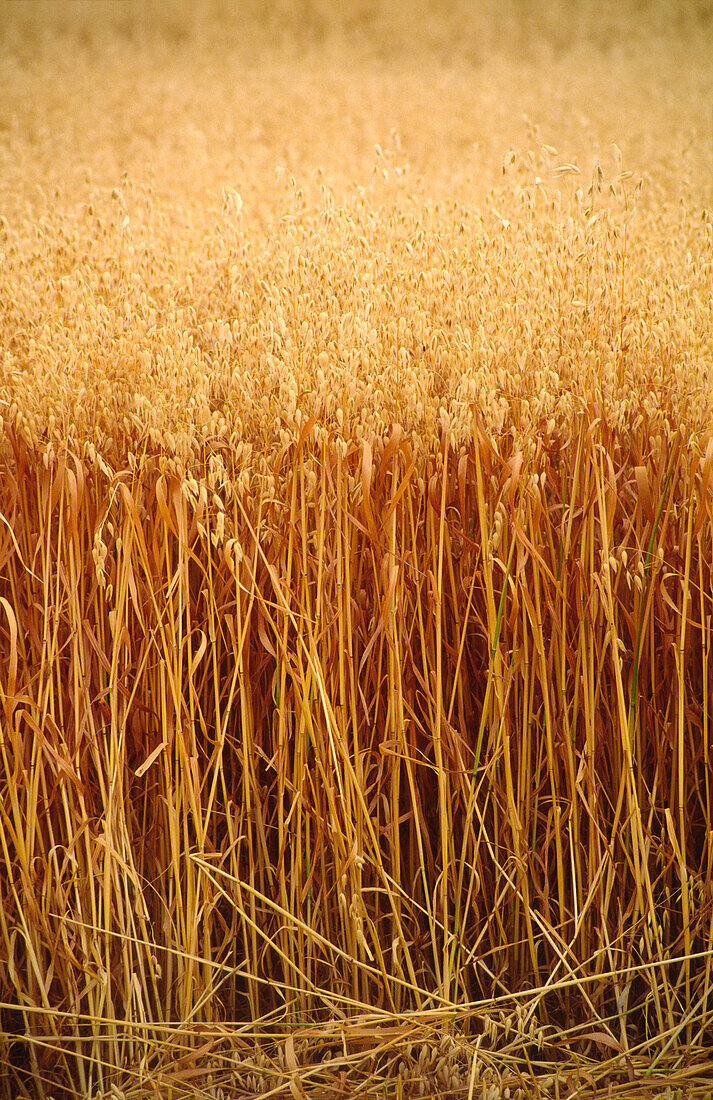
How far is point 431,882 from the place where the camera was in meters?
0.88

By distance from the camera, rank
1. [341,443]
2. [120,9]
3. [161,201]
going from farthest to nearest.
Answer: [120,9]
[161,201]
[341,443]

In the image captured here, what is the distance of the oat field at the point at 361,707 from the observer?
2.69 feet

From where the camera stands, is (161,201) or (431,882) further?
(161,201)

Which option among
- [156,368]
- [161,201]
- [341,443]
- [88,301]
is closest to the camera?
[341,443]

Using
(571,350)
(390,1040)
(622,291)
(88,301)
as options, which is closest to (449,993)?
(390,1040)

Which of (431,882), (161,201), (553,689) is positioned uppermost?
(161,201)

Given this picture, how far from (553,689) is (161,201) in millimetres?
1336

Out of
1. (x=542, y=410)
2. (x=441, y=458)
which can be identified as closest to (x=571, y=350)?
(x=542, y=410)

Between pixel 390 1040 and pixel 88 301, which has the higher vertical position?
pixel 88 301

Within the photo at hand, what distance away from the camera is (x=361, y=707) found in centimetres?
88

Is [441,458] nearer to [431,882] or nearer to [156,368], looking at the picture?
[156,368]

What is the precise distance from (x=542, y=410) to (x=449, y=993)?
692mm

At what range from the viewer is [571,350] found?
37.3 inches

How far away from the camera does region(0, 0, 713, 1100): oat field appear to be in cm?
82
